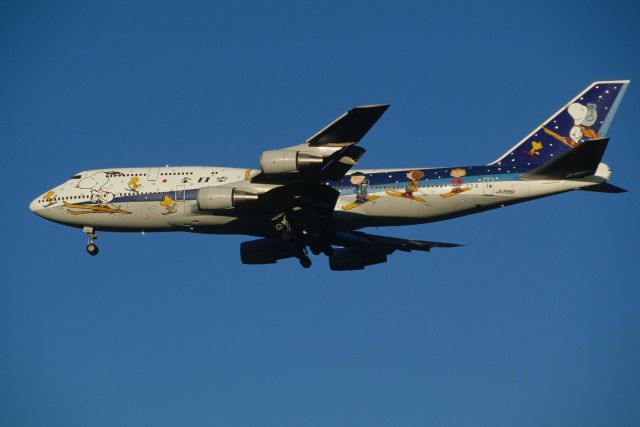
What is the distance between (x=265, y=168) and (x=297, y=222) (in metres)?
5.46

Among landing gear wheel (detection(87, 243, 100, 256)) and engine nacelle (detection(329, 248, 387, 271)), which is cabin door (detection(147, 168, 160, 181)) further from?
engine nacelle (detection(329, 248, 387, 271))

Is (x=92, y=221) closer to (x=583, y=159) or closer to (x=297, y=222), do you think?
(x=297, y=222)

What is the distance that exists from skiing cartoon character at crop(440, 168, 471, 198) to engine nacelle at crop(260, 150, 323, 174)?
686cm

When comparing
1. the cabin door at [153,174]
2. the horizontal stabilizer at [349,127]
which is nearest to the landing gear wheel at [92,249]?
the cabin door at [153,174]

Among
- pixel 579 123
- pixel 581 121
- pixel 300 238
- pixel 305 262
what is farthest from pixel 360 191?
pixel 581 121

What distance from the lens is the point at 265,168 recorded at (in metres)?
35.3

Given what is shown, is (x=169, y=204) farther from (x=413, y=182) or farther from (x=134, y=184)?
(x=413, y=182)

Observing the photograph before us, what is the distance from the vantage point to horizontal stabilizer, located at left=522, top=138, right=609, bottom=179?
34.6 meters

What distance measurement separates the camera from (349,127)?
34.1 metres

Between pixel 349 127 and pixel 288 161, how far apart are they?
2808mm

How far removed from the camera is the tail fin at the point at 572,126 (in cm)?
3962

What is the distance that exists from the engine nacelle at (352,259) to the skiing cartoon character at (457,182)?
27.2 feet

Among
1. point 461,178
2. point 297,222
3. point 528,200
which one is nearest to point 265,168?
point 297,222

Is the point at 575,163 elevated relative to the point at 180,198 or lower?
lower
